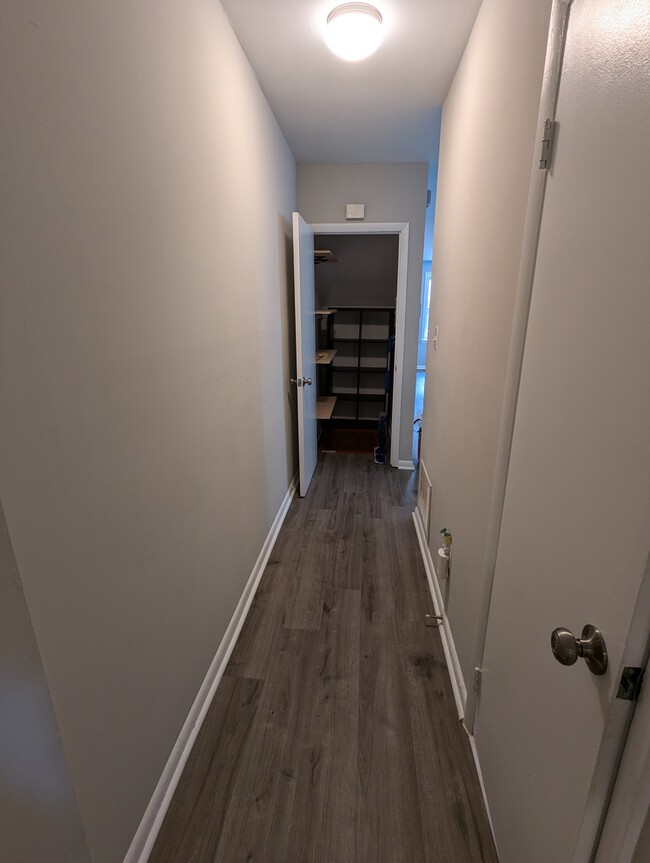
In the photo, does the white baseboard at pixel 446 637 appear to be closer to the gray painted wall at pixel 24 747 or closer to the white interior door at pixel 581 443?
the white interior door at pixel 581 443

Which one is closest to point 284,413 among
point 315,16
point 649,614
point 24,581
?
point 315,16

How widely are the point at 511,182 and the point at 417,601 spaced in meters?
1.85

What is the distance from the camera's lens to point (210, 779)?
1.28 meters

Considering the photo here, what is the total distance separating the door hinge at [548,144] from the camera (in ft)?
2.83

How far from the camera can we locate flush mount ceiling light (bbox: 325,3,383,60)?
1508 mm

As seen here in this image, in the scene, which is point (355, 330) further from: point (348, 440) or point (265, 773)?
point (265, 773)

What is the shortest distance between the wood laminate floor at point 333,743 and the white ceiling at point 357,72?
8.38 feet

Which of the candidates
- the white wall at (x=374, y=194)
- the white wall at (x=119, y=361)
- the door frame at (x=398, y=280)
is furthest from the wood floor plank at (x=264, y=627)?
the white wall at (x=374, y=194)

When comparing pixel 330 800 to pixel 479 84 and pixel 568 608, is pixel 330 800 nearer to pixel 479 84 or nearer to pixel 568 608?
pixel 568 608

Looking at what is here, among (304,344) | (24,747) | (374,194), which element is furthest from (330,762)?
(374,194)

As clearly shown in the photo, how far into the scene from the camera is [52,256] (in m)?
0.74

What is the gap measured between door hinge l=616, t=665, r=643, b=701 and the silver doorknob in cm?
3

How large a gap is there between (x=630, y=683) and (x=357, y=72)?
2509 millimetres

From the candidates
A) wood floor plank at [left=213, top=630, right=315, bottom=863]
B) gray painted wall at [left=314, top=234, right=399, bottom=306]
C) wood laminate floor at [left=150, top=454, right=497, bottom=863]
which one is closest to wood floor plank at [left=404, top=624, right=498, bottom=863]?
wood laminate floor at [left=150, top=454, right=497, bottom=863]
